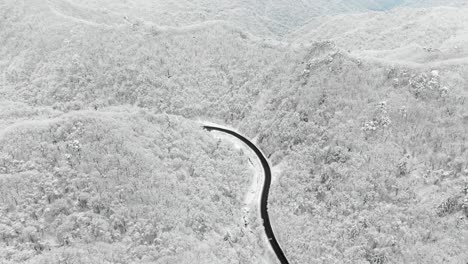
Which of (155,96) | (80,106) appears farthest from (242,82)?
(80,106)

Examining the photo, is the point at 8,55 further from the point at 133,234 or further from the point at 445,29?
the point at 445,29

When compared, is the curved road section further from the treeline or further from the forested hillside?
the treeline

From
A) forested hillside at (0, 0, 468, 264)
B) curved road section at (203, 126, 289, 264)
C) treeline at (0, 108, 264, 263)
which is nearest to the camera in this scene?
treeline at (0, 108, 264, 263)

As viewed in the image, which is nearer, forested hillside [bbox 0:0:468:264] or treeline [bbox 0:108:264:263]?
treeline [bbox 0:108:264:263]

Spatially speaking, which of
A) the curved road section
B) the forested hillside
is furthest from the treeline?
the curved road section

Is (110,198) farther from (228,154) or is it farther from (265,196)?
(228,154)

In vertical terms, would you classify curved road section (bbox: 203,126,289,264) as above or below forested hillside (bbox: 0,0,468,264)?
below

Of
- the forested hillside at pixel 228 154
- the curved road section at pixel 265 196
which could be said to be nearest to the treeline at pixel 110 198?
the forested hillside at pixel 228 154

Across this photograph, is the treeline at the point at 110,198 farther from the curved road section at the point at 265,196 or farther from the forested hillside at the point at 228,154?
the curved road section at the point at 265,196

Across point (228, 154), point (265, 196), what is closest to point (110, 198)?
point (265, 196)
